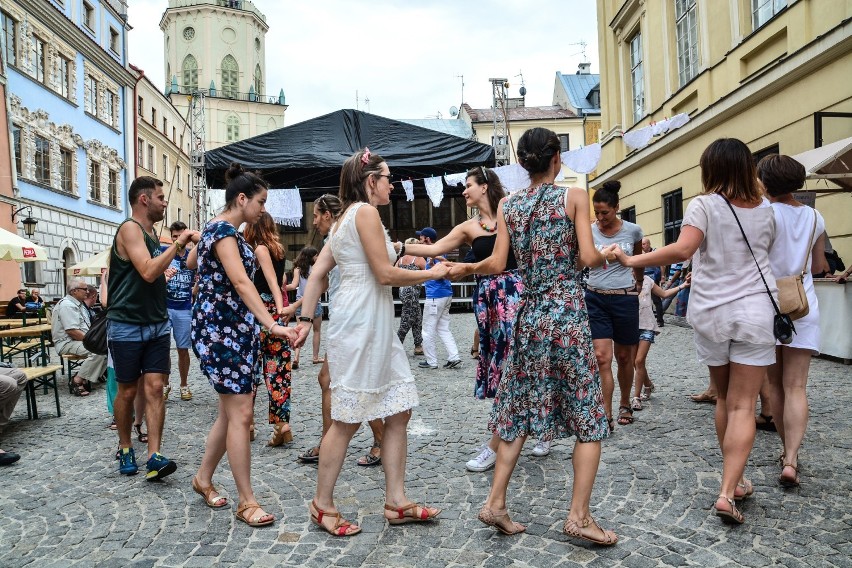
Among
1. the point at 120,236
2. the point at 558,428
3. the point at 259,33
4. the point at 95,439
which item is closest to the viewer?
the point at 558,428

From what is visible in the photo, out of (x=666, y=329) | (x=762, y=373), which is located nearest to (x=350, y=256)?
(x=762, y=373)

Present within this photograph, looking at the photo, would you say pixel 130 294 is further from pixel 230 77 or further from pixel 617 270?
pixel 230 77

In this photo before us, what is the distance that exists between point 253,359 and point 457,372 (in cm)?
503

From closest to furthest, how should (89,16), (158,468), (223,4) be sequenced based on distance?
(158,468), (89,16), (223,4)

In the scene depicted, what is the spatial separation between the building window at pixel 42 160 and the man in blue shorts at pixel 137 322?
802 inches

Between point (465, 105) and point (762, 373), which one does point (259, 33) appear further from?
point (762, 373)

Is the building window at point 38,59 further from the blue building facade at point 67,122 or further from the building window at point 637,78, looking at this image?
the building window at point 637,78

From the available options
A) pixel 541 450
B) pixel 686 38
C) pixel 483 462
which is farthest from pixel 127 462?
pixel 686 38

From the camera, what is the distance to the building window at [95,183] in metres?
25.4

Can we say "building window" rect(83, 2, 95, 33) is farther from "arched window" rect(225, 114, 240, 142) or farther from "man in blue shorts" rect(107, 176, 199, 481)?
"man in blue shorts" rect(107, 176, 199, 481)

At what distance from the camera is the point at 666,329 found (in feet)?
42.2

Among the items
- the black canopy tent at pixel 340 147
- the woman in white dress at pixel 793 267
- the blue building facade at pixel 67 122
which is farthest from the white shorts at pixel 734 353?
the blue building facade at pixel 67 122

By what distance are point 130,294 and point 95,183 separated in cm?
2497

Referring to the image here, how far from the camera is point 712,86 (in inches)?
499
